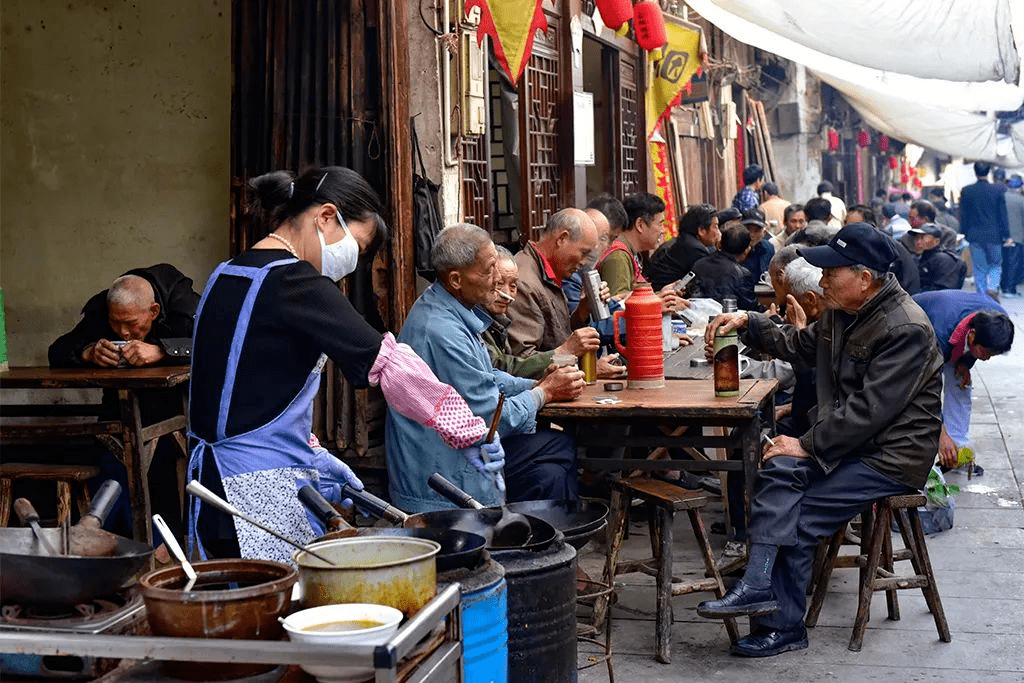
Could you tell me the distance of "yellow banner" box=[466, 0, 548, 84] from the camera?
709 cm

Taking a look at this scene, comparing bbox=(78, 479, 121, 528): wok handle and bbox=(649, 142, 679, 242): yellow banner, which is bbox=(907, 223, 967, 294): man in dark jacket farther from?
bbox=(78, 479, 121, 528): wok handle

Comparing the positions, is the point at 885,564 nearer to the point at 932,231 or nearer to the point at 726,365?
the point at 726,365

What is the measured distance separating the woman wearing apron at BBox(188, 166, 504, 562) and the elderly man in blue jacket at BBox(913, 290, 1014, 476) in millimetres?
4930

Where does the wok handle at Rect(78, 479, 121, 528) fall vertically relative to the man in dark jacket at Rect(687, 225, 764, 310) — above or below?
below

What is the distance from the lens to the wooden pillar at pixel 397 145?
6.56m

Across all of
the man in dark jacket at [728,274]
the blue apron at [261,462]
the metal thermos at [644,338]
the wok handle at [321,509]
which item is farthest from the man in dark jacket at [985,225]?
the wok handle at [321,509]

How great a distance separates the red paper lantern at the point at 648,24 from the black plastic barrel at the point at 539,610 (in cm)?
736

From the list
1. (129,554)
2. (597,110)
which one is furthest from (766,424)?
(597,110)

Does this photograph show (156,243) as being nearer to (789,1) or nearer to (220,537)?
(220,537)

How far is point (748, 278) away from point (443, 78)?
375 centimetres

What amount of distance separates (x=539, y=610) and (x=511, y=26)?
4396 mm

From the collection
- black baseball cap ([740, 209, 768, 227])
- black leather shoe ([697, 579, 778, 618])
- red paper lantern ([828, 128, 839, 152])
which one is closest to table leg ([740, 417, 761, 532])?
black leather shoe ([697, 579, 778, 618])

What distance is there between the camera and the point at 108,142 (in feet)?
24.8

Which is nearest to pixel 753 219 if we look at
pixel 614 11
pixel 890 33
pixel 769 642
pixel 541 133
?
pixel 890 33
